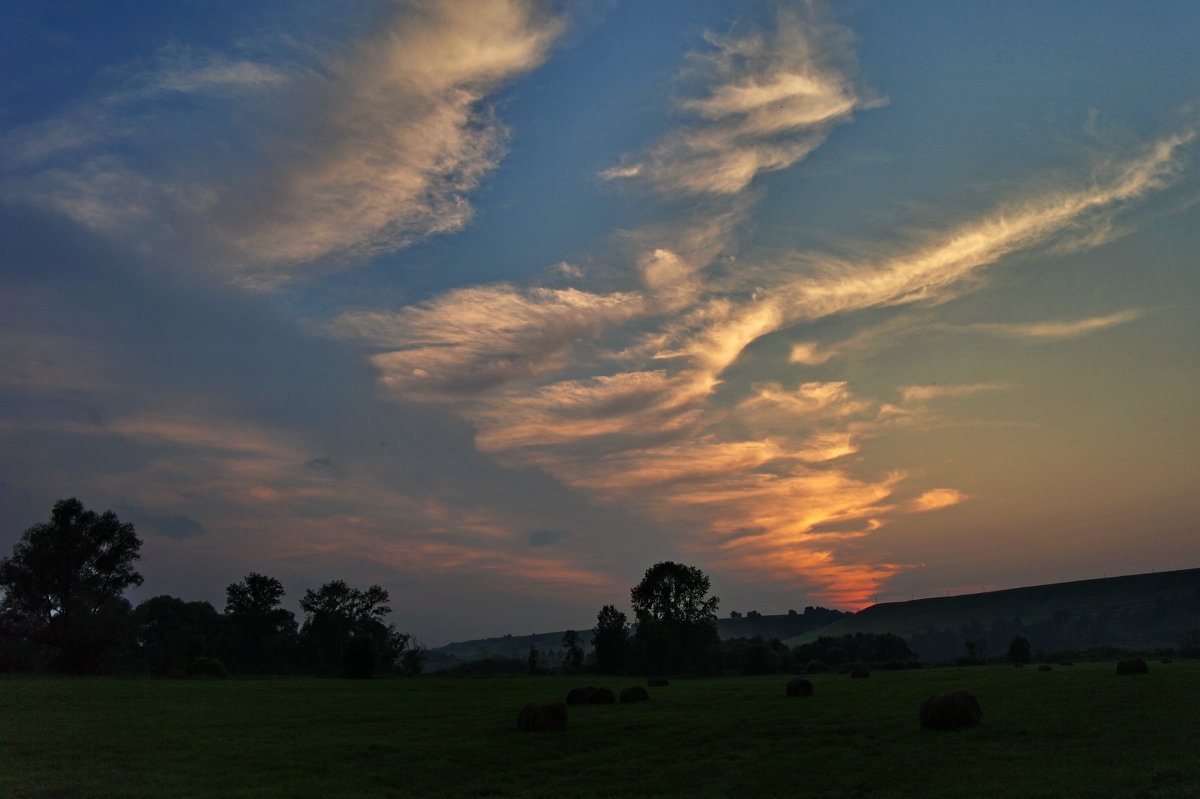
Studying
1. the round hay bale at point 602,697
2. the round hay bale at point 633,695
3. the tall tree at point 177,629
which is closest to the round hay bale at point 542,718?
the round hay bale at point 602,697

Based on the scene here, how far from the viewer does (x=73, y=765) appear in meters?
23.5

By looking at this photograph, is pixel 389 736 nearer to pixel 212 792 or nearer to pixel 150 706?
pixel 212 792

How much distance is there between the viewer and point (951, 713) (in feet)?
101

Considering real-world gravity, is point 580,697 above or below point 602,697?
above

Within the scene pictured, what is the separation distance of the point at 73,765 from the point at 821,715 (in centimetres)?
3280

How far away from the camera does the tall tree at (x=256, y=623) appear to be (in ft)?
410

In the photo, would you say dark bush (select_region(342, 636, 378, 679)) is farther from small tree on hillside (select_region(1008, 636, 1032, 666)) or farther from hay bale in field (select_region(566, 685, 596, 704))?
small tree on hillside (select_region(1008, 636, 1032, 666))

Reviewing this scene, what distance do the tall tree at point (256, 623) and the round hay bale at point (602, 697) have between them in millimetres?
92944

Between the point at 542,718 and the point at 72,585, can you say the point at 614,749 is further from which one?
the point at 72,585

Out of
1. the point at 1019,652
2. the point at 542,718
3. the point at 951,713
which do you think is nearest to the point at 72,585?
the point at 542,718

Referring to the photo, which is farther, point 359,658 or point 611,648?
point 611,648

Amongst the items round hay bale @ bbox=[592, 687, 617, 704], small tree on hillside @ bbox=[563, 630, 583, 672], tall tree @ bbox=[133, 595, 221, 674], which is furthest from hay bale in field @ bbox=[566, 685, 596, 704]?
tall tree @ bbox=[133, 595, 221, 674]

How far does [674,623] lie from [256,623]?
7462 cm

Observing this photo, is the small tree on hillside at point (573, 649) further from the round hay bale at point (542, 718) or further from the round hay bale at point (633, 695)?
the round hay bale at point (542, 718)
